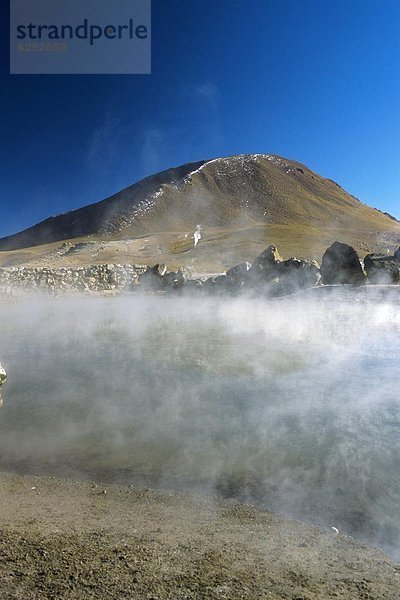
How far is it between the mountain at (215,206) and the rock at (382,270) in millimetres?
91090

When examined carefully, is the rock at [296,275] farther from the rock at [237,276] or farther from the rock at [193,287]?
the rock at [193,287]

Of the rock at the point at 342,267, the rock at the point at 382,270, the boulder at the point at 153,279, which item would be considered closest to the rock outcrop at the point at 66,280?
the boulder at the point at 153,279

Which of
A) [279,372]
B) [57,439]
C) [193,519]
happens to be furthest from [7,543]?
[279,372]

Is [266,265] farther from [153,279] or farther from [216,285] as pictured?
[153,279]

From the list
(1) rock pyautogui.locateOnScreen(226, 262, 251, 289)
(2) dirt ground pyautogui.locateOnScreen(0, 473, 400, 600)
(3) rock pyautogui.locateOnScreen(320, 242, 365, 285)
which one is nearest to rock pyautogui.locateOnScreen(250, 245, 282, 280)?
(1) rock pyautogui.locateOnScreen(226, 262, 251, 289)

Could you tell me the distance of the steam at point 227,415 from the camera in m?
4.43

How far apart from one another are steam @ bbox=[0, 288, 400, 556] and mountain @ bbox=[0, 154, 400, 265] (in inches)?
4129

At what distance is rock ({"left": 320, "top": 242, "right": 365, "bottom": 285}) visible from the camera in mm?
24000

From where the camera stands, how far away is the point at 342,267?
24.4 m

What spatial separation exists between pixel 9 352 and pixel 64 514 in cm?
795

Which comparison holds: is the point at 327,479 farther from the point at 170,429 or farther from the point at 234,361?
the point at 234,361

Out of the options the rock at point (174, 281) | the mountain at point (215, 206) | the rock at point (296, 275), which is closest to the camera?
the rock at point (296, 275)

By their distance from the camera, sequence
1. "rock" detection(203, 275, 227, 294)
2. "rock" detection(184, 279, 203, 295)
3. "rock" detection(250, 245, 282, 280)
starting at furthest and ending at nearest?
1. "rock" detection(184, 279, 203, 295)
2. "rock" detection(203, 275, 227, 294)
3. "rock" detection(250, 245, 282, 280)

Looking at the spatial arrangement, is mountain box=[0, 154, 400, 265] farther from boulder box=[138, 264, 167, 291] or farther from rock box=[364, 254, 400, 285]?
rock box=[364, 254, 400, 285]
